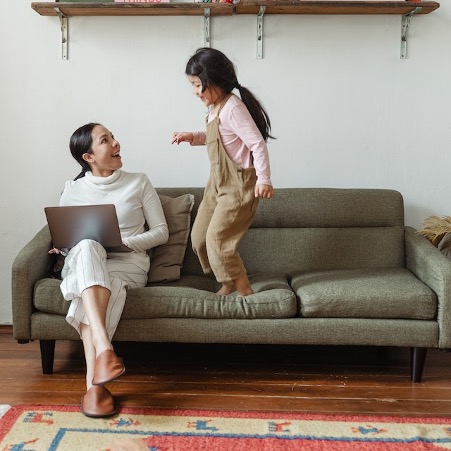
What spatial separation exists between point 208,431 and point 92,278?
69 cm

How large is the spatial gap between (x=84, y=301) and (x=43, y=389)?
0.41 m

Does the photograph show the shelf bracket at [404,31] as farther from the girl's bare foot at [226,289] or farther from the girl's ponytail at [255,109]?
the girl's bare foot at [226,289]

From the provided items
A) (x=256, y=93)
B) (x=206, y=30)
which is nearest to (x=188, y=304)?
(x=256, y=93)

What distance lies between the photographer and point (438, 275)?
273 cm

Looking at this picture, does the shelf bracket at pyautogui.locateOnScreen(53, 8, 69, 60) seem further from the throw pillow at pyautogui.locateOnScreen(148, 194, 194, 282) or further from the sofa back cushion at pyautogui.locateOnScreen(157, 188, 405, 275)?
the sofa back cushion at pyautogui.locateOnScreen(157, 188, 405, 275)

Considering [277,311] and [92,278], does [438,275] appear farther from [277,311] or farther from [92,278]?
[92,278]

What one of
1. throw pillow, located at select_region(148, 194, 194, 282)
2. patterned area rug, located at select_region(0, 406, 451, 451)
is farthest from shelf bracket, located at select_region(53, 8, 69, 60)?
patterned area rug, located at select_region(0, 406, 451, 451)

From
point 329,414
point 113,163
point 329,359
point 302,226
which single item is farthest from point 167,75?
point 329,414

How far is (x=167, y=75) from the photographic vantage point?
339 centimetres

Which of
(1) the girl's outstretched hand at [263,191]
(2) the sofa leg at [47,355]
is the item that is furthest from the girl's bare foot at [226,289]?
(2) the sofa leg at [47,355]

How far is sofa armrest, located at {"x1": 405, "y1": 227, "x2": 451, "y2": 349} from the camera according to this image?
2.69 metres

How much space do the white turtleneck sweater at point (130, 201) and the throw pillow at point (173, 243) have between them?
98 millimetres

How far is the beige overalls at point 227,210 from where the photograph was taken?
278 cm

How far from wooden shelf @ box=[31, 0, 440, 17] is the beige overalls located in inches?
24.7
